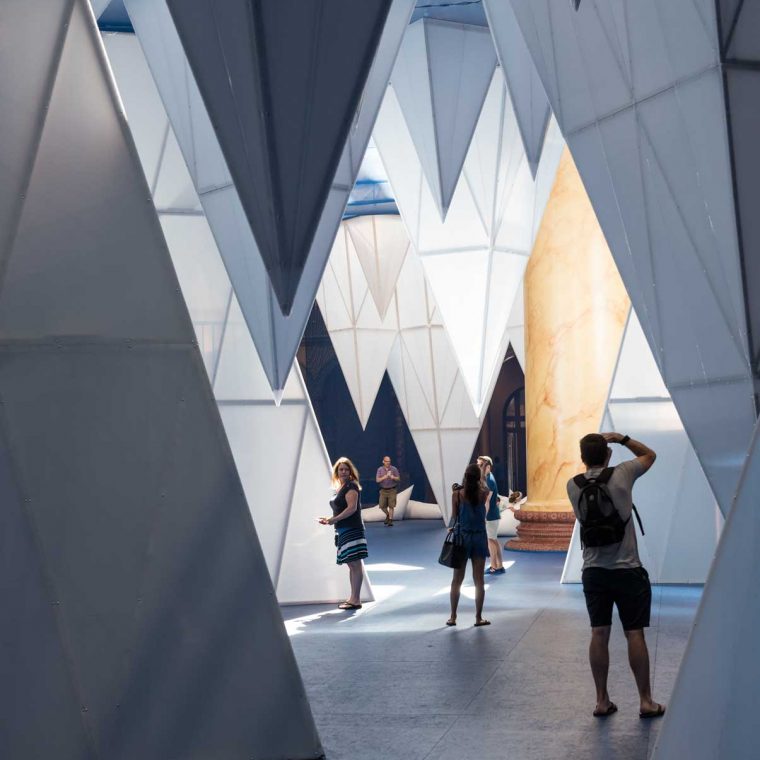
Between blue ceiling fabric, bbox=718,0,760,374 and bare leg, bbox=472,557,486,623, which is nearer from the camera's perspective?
blue ceiling fabric, bbox=718,0,760,374

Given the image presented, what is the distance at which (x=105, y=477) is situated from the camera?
7410mm

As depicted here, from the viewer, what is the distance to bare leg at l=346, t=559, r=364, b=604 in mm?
15281

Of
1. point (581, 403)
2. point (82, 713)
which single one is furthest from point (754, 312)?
point (581, 403)

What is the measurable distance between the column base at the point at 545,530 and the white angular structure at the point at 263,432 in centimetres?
673

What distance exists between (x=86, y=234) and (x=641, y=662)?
4940 mm

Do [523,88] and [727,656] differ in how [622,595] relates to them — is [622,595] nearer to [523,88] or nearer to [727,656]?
[727,656]

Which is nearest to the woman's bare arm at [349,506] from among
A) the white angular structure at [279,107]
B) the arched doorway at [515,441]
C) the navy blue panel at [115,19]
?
the white angular structure at [279,107]

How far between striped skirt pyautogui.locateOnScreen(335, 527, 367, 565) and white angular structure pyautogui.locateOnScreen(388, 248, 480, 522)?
750 inches

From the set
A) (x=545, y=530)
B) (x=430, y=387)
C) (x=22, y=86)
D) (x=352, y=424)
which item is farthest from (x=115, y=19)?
(x=352, y=424)

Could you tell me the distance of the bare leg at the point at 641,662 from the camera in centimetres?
826

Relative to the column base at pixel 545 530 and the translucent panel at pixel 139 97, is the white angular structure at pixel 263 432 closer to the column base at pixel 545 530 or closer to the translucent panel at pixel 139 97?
the translucent panel at pixel 139 97

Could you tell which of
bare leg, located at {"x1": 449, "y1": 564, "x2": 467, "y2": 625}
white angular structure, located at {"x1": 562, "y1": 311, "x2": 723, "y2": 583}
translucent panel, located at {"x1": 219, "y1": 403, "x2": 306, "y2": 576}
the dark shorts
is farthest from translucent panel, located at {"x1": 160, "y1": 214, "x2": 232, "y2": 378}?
the dark shorts

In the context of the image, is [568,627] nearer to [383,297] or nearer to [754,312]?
[754,312]

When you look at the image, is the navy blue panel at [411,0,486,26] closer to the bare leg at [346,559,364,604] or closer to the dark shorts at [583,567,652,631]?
the bare leg at [346,559,364,604]
